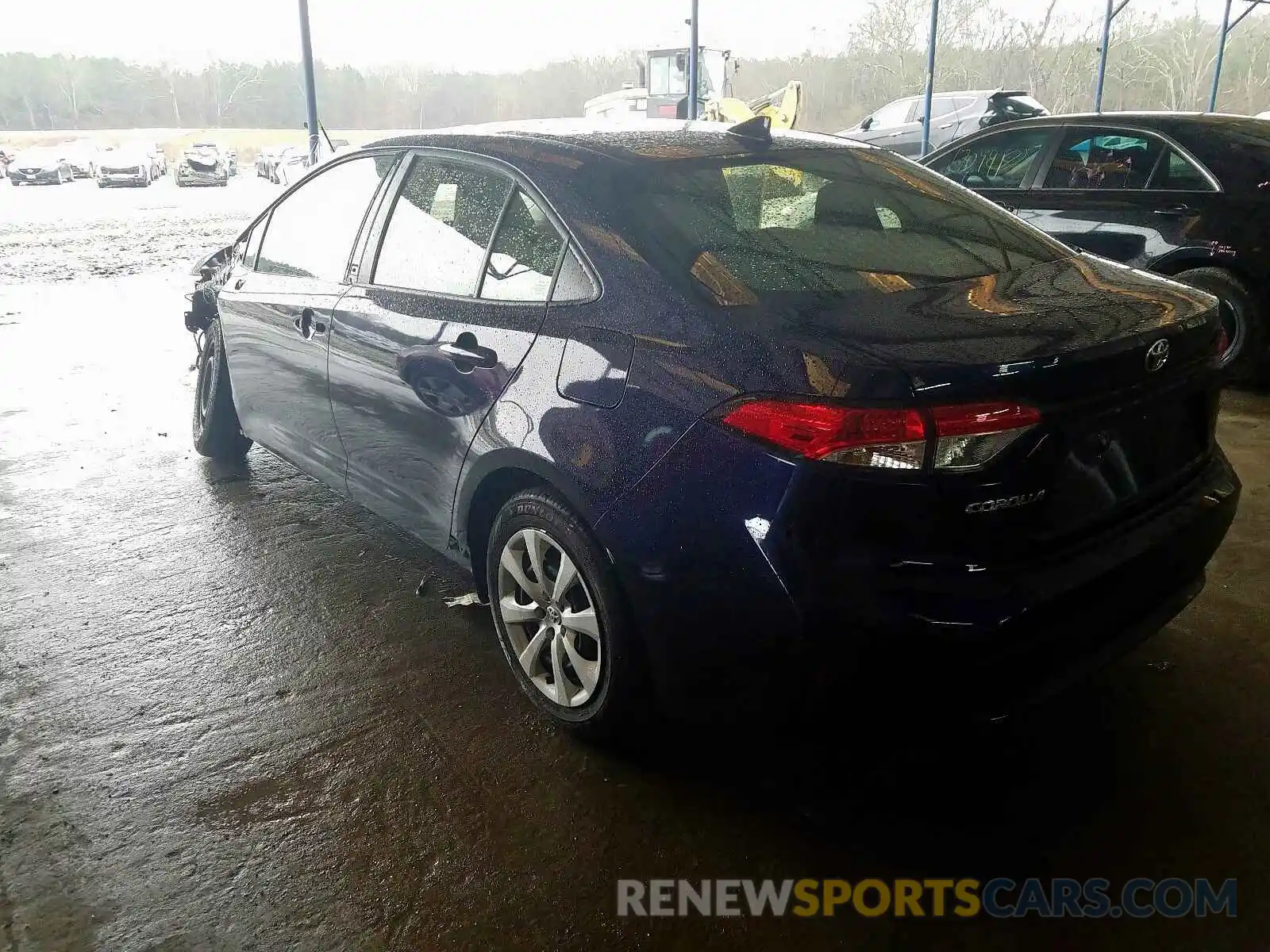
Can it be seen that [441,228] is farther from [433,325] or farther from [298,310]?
[298,310]

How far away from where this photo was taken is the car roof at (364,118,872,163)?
2615 mm

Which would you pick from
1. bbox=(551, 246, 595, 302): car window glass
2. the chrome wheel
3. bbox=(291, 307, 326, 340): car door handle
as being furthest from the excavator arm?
the chrome wheel

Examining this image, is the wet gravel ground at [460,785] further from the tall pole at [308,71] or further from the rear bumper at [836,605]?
the tall pole at [308,71]

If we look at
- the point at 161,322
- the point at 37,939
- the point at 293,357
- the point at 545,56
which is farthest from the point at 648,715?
the point at 545,56

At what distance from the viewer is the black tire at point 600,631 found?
7.49 ft

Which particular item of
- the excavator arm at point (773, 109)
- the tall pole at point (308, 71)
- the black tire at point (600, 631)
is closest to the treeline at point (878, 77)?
the excavator arm at point (773, 109)

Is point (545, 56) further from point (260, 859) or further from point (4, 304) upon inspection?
point (260, 859)

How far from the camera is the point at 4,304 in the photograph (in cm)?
928

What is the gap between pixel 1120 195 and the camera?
566 centimetres

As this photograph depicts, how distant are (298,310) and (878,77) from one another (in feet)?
142

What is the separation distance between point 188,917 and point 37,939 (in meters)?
0.28

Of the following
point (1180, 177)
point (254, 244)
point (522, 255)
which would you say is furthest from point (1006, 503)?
point (1180, 177)

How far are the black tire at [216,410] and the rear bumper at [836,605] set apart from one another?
9.84 ft

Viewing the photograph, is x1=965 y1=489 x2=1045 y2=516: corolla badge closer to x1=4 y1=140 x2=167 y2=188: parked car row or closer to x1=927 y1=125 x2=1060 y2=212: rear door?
x1=927 y1=125 x2=1060 y2=212: rear door
